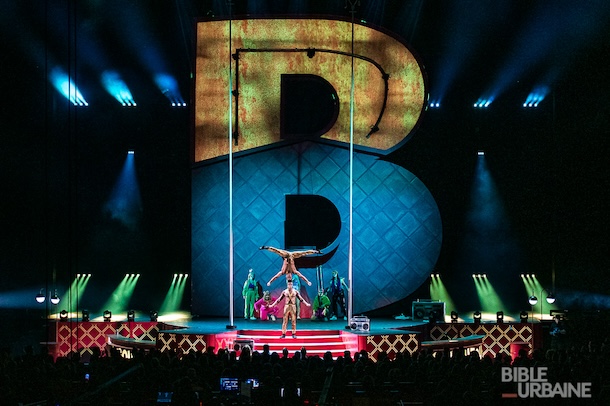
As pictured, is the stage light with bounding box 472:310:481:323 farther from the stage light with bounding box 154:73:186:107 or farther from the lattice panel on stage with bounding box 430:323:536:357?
the stage light with bounding box 154:73:186:107

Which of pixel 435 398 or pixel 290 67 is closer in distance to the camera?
pixel 435 398

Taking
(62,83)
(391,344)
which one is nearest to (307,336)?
(391,344)

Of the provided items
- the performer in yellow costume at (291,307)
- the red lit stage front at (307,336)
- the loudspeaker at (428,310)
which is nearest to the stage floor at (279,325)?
the red lit stage front at (307,336)

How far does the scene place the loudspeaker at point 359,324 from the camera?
21.7 metres

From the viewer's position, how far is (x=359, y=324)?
21.7m

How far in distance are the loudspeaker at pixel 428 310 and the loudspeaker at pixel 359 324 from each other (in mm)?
3169

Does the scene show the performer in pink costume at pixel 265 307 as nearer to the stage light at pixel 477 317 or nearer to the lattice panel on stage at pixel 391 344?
the lattice panel on stage at pixel 391 344

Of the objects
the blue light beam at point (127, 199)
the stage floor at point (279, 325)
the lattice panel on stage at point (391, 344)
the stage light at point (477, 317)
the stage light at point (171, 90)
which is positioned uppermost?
the stage light at point (171, 90)

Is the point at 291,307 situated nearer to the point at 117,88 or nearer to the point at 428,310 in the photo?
the point at 428,310

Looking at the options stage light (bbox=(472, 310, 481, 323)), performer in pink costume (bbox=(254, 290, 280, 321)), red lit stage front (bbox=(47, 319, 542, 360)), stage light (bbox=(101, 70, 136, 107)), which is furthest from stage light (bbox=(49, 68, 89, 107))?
stage light (bbox=(472, 310, 481, 323))

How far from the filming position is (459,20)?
26109 mm

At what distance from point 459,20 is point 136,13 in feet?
31.7

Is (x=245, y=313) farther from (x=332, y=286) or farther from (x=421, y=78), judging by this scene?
(x=421, y=78)

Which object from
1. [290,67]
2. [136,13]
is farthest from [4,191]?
[290,67]
